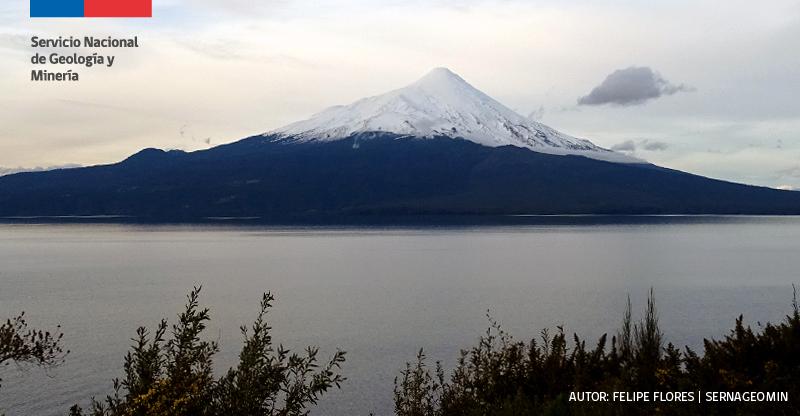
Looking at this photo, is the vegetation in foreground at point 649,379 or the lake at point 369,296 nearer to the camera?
the vegetation in foreground at point 649,379

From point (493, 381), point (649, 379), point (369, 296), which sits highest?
point (649, 379)

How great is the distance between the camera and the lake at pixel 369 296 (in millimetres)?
30516

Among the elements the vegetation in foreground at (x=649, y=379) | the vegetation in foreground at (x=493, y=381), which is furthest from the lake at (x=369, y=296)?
the vegetation in foreground at (x=493, y=381)

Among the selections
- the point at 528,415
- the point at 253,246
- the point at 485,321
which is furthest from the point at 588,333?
the point at 253,246

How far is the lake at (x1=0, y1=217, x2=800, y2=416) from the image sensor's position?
3052 cm

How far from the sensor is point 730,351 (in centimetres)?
1094

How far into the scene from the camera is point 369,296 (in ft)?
182

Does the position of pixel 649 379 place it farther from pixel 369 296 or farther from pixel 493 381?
pixel 369 296

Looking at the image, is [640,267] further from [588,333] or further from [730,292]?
[588,333]

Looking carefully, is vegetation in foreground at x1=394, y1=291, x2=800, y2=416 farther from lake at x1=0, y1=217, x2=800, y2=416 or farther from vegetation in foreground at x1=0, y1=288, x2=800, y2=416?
lake at x1=0, y1=217, x2=800, y2=416

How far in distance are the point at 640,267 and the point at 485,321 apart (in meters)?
44.5

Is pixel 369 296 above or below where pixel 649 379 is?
below

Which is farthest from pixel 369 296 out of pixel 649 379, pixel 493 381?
pixel 649 379

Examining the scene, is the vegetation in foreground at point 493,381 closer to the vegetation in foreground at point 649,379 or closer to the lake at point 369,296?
the vegetation in foreground at point 649,379
